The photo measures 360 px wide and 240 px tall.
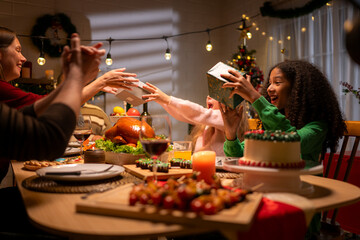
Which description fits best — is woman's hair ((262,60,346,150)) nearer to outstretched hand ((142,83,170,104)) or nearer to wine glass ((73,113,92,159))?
outstretched hand ((142,83,170,104))

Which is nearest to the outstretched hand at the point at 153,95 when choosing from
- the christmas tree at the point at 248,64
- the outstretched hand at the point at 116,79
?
the outstretched hand at the point at 116,79

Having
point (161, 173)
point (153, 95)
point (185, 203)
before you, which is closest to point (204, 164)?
point (161, 173)

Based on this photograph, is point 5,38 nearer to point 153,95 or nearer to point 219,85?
point 153,95

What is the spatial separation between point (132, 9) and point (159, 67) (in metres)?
1.14

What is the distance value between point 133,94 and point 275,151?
1024 mm

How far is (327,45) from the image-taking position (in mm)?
4270

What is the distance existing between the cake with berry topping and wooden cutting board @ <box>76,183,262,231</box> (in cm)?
18

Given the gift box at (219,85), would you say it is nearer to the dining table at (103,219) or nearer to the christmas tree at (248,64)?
the dining table at (103,219)

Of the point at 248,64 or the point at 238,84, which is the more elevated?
the point at 248,64

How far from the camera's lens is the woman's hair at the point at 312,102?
1.49 metres

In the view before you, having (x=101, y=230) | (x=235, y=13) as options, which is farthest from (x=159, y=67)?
(x=101, y=230)

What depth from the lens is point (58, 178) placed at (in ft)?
3.10

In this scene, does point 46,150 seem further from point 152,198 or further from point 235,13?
point 235,13

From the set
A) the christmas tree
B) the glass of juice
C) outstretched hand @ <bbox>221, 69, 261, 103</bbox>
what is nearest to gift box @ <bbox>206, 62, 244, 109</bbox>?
outstretched hand @ <bbox>221, 69, 261, 103</bbox>
